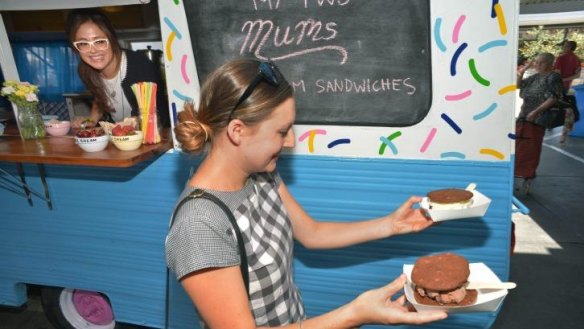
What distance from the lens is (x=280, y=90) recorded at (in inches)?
54.0

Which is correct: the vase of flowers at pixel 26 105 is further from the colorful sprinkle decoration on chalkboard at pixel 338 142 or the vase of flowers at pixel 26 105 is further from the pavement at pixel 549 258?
the pavement at pixel 549 258

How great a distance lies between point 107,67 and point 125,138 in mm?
773

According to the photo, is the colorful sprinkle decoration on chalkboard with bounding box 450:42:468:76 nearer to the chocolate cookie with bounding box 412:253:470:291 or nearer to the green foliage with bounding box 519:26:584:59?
the chocolate cookie with bounding box 412:253:470:291

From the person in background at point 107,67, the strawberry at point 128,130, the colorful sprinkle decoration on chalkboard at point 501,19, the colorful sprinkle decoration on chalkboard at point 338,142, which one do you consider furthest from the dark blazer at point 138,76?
the colorful sprinkle decoration on chalkboard at point 501,19

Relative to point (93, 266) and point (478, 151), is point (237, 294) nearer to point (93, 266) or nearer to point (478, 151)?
point (478, 151)

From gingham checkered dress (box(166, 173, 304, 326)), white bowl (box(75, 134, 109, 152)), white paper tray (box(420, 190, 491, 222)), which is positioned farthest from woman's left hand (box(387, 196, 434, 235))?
white bowl (box(75, 134, 109, 152))

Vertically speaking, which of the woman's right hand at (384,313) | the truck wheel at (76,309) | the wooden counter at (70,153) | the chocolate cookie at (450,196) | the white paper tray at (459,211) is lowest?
the truck wheel at (76,309)

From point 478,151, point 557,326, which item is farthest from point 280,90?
point 557,326

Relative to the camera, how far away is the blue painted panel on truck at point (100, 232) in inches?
96.7

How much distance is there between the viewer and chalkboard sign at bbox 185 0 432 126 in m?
1.78

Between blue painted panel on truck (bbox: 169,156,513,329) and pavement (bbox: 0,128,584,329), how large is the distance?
5.02 feet

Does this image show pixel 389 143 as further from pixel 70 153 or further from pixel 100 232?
pixel 100 232

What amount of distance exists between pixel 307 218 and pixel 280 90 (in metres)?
0.72

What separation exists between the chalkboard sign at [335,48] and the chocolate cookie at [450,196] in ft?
1.22
